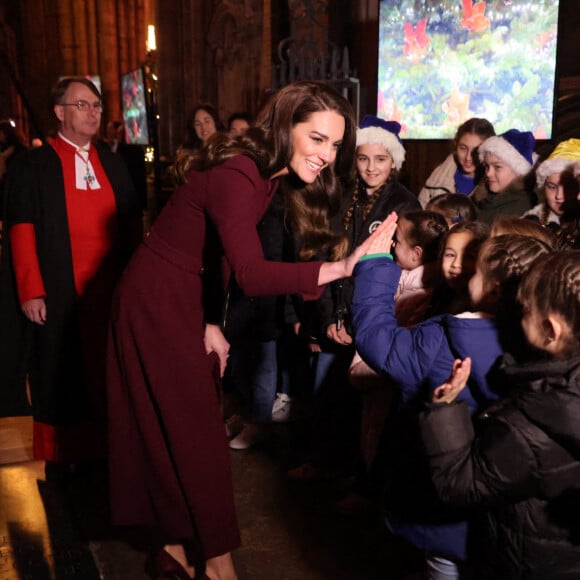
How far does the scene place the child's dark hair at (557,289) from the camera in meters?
1.60

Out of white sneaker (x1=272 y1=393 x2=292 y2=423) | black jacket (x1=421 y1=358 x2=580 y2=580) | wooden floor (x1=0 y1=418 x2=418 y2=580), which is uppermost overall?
black jacket (x1=421 y1=358 x2=580 y2=580)

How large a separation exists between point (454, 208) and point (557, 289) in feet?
5.71

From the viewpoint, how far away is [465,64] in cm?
637

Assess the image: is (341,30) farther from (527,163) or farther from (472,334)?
(472,334)

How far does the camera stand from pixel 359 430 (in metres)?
3.62

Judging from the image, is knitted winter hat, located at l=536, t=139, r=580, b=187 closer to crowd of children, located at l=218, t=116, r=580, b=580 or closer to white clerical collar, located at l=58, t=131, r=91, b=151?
crowd of children, located at l=218, t=116, r=580, b=580

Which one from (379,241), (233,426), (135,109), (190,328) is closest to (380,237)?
(379,241)

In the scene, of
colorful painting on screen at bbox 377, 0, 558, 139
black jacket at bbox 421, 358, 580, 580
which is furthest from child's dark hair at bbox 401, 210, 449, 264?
colorful painting on screen at bbox 377, 0, 558, 139

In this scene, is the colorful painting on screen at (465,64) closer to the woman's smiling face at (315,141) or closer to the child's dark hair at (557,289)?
the woman's smiling face at (315,141)

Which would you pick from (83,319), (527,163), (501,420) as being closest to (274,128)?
(501,420)

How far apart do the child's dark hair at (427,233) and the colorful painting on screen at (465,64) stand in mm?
→ 3506

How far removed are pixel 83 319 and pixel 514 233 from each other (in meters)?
2.26

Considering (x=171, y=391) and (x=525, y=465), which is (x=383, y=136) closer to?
(x=171, y=391)

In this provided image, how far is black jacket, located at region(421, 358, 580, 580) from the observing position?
1.57 metres
